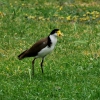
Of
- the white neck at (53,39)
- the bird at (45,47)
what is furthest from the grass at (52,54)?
Answer: the white neck at (53,39)

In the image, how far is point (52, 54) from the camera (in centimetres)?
1272

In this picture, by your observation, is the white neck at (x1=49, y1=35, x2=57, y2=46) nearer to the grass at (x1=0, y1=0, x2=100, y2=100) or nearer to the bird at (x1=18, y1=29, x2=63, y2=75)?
the bird at (x1=18, y1=29, x2=63, y2=75)

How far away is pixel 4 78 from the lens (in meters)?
10.0

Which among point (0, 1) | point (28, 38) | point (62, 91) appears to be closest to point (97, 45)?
point (28, 38)

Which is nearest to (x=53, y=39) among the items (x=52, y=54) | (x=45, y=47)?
(x=45, y=47)

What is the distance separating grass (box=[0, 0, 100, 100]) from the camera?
902 centimetres

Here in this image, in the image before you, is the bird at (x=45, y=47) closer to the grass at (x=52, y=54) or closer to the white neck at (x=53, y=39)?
the white neck at (x=53, y=39)

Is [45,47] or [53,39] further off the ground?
[53,39]

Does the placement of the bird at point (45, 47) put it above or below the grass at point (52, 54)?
above

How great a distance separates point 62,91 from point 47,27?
7.50m

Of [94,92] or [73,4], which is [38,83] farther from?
[73,4]

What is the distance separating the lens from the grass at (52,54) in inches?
355

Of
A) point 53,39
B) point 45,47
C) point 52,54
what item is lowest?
point 52,54

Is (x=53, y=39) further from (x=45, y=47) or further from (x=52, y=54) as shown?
(x=52, y=54)
